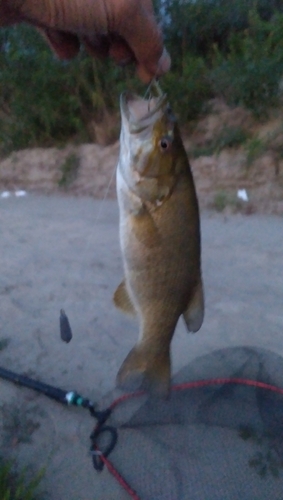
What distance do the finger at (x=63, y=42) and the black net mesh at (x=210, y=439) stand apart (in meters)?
1.75

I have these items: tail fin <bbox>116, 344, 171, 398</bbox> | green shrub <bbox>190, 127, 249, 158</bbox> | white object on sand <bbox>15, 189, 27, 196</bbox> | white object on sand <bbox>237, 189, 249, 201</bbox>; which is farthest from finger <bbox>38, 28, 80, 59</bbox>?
white object on sand <bbox>15, 189, 27, 196</bbox>

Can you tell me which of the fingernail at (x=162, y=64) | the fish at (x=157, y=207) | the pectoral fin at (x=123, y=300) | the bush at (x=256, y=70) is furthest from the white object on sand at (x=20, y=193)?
the fish at (x=157, y=207)

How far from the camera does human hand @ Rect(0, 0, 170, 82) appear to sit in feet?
6.07

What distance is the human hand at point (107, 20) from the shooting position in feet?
6.07

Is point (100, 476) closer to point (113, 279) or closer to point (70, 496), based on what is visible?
point (70, 496)

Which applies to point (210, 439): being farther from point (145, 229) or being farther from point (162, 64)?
point (162, 64)

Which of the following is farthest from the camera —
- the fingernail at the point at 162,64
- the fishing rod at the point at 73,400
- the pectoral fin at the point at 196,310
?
the fishing rod at the point at 73,400

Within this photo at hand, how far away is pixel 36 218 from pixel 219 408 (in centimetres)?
359

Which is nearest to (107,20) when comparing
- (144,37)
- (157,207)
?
(144,37)

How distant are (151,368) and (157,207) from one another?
2.13 ft

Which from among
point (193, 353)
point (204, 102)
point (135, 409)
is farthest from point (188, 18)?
point (135, 409)

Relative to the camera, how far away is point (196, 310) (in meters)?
1.79

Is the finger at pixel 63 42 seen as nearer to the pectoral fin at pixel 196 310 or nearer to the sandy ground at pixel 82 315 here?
the pectoral fin at pixel 196 310

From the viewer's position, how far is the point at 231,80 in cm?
559
